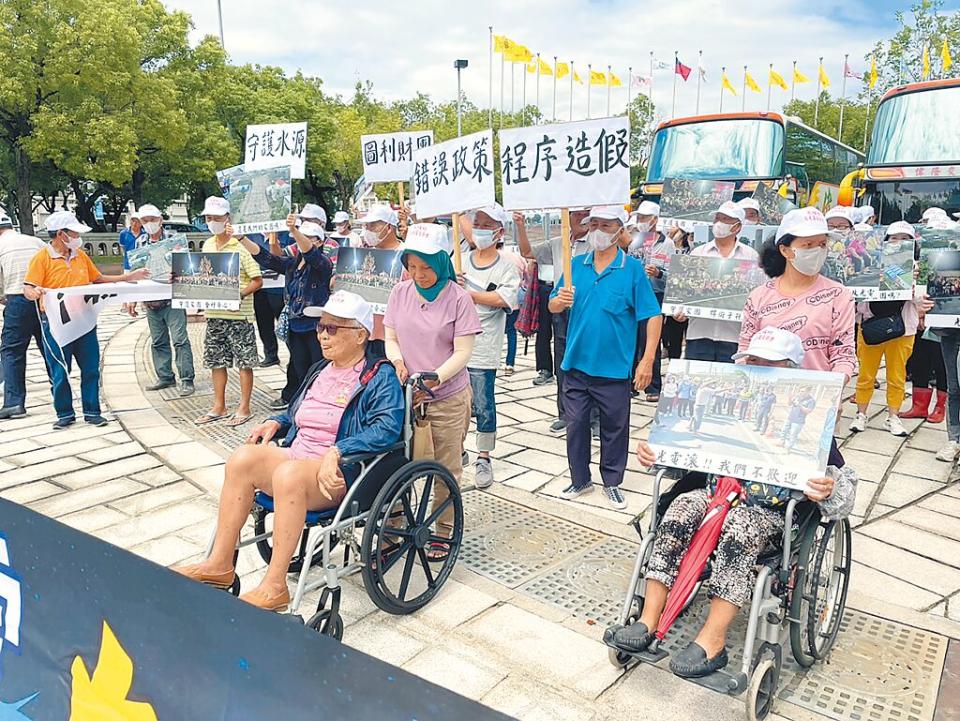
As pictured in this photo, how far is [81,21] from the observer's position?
2395 centimetres

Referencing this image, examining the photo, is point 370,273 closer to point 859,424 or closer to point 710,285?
point 710,285

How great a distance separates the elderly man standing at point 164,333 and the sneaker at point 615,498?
4429mm

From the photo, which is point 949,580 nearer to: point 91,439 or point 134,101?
point 91,439

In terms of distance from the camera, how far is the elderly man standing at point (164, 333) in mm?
7141

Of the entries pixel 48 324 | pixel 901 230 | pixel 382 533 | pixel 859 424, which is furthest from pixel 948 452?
pixel 48 324

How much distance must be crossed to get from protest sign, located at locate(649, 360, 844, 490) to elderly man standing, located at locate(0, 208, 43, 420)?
557 cm

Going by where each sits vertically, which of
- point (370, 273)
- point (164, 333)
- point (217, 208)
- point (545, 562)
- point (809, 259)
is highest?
point (217, 208)

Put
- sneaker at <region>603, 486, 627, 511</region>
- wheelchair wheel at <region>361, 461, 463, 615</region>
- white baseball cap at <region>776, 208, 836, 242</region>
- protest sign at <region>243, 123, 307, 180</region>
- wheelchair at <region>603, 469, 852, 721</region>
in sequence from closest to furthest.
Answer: wheelchair at <region>603, 469, 852, 721</region> → wheelchair wheel at <region>361, 461, 463, 615</region> → white baseball cap at <region>776, 208, 836, 242</region> → sneaker at <region>603, 486, 627, 511</region> → protest sign at <region>243, 123, 307, 180</region>

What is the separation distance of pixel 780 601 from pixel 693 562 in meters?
0.31

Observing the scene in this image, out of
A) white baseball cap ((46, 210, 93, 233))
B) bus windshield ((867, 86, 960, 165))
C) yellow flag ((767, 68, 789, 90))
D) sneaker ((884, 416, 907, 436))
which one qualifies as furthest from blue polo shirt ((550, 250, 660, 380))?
yellow flag ((767, 68, 789, 90))

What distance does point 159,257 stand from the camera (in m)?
7.05

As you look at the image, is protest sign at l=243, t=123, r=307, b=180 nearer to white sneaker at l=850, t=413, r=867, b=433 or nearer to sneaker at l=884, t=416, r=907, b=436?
white sneaker at l=850, t=413, r=867, b=433

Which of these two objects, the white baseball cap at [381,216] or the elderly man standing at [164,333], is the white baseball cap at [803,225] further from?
the elderly man standing at [164,333]

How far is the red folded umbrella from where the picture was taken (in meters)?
2.66
